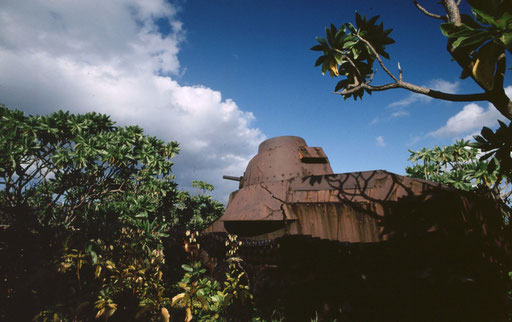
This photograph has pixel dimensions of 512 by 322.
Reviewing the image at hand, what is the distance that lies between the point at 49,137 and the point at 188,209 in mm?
8330

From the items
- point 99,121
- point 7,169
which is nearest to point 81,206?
point 7,169

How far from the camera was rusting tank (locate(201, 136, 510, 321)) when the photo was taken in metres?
3.94

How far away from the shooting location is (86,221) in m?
8.32

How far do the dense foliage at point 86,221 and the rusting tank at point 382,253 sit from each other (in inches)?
99.3

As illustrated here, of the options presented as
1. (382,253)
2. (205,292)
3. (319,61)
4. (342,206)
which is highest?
(319,61)

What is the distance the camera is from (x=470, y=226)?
448cm

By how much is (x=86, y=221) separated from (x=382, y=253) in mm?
9588

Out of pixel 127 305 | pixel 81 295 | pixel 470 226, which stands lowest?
pixel 127 305

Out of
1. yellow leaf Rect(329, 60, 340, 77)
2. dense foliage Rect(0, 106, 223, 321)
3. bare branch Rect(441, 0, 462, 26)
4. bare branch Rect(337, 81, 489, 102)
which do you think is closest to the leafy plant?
dense foliage Rect(0, 106, 223, 321)

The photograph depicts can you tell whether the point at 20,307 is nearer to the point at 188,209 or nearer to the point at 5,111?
the point at 5,111

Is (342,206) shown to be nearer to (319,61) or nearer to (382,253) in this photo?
(382,253)

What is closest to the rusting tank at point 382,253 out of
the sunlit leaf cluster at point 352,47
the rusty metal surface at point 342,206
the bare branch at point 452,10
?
the rusty metal surface at point 342,206

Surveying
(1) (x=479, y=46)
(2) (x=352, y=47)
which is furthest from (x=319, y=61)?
(1) (x=479, y=46)

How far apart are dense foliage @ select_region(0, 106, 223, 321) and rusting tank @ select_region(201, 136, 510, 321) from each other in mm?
2522
